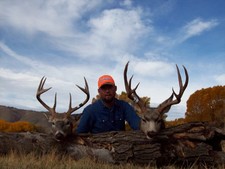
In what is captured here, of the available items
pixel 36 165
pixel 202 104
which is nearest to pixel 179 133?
pixel 36 165

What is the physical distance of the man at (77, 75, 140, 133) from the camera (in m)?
8.76

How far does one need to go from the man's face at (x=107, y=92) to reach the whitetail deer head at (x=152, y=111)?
866 millimetres

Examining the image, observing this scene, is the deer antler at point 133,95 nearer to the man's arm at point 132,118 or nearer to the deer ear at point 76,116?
the man's arm at point 132,118

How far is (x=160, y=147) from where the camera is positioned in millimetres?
7105

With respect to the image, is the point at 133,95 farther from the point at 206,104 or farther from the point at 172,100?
the point at 206,104

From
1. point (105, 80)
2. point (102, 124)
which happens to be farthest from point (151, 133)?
point (105, 80)

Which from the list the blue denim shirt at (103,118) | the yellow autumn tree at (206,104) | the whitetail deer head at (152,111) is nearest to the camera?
the whitetail deer head at (152,111)

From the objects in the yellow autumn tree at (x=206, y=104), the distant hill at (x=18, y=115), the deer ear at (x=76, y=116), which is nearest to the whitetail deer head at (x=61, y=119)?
the deer ear at (x=76, y=116)

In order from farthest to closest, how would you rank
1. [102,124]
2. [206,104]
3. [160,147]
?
1. [206,104]
2. [102,124]
3. [160,147]

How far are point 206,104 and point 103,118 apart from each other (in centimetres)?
2950

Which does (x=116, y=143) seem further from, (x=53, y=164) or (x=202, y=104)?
(x=202, y=104)

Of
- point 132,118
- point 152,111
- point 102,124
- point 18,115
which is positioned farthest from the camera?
point 18,115

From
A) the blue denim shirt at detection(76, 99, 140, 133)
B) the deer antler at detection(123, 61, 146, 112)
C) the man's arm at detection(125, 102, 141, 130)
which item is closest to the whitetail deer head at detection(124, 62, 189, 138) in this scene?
the deer antler at detection(123, 61, 146, 112)

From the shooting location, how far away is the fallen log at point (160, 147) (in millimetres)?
7055
